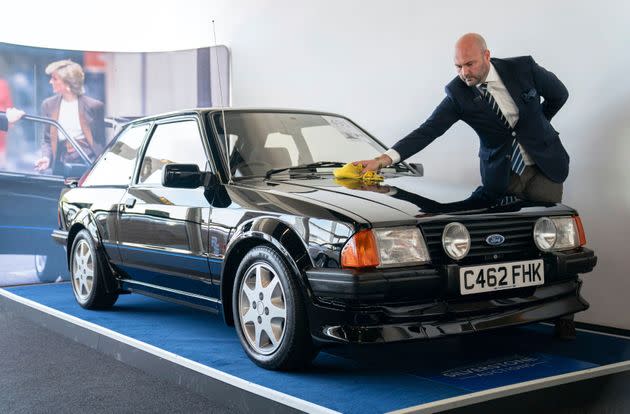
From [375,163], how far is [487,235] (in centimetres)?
98

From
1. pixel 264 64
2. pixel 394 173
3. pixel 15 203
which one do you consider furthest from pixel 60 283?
pixel 394 173

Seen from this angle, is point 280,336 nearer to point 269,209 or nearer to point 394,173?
point 269,209

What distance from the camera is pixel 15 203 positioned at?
6.87 meters

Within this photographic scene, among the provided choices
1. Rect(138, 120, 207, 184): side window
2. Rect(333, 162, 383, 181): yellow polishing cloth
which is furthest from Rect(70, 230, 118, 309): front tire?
Rect(333, 162, 383, 181): yellow polishing cloth

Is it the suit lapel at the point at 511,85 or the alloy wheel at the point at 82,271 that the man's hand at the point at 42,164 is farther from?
the suit lapel at the point at 511,85

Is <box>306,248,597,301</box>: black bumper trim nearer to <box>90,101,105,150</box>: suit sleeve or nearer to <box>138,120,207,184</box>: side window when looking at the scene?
<box>138,120,207,184</box>: side window

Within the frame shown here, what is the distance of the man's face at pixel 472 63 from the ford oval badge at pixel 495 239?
A: 4.00 ft

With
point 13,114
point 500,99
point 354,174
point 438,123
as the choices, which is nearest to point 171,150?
point 354,174

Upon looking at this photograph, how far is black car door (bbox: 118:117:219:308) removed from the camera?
13.3 ft

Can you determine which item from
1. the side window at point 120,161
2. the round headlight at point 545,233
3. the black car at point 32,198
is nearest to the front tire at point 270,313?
the round headlight at point 545,233

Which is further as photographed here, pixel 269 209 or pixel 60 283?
pixel 60 283

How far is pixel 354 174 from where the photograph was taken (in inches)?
160

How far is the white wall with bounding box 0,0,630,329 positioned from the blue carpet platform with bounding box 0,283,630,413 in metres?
0.86

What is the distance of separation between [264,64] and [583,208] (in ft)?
12.0
